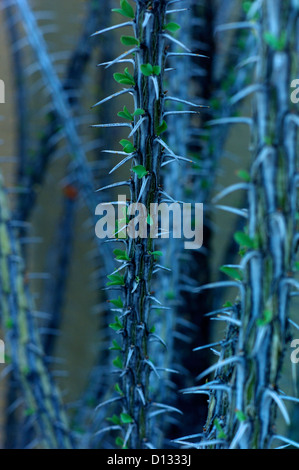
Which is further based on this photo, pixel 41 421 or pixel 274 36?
pixel 41 421

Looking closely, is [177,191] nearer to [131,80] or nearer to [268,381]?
[131,80]

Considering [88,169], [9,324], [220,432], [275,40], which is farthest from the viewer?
[88,169]

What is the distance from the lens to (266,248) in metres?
0.46

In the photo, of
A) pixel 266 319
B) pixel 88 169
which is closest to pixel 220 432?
pixel 266 319

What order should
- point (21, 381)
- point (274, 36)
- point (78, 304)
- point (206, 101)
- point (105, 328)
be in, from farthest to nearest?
point (78, 304), point (105, 328), point (206, 101), point (21, 381), point (274, 36)

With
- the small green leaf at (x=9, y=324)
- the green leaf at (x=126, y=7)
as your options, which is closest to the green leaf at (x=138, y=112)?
the green leaf at (x=126, y=7)

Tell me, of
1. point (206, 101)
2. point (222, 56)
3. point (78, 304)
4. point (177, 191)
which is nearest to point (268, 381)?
point (177, 191)

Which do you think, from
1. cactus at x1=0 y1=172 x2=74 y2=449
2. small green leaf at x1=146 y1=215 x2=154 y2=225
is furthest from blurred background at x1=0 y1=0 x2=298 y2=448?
small green leaf at x1=146 y1=215 x2=154 y2=225

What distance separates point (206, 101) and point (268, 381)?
2.83 feet

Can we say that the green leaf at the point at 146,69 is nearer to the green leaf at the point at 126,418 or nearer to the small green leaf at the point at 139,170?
the small green leaf at the point at 139,170

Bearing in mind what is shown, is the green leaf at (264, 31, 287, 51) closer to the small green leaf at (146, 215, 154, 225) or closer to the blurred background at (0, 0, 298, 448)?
the small green leaf at (146, 215, 154, 225)

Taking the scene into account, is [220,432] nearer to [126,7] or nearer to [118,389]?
[118,389]

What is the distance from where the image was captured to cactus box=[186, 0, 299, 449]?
1.39 feet

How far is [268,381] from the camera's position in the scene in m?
0.50
